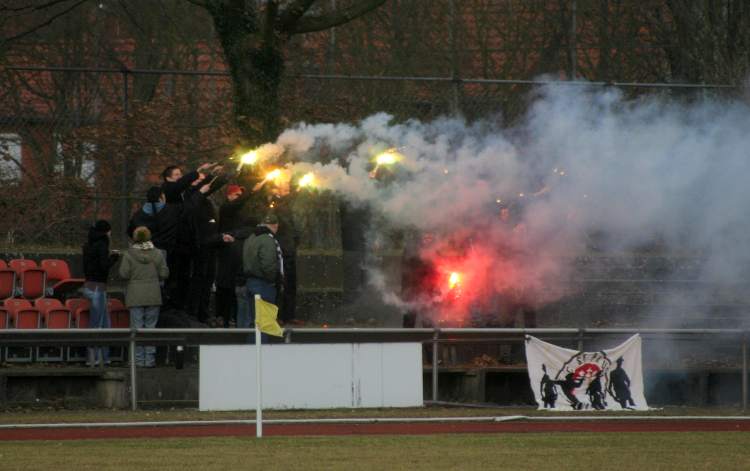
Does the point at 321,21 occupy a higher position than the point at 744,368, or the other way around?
the point at 321,21

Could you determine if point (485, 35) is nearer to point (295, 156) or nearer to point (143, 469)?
point (295, 156)

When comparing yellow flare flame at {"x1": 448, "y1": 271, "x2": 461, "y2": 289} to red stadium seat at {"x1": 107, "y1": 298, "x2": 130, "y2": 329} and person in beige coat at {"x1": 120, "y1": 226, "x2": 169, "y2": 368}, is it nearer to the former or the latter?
person in beige coat at {"x1": 120, "y1": 226, "x2": 169, "y2": 368}

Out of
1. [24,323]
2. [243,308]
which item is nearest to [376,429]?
[243,308]

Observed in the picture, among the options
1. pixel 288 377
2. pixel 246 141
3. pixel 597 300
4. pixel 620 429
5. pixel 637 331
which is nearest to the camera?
pixel 620 429

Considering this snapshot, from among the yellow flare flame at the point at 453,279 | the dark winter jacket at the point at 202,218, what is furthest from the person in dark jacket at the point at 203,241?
the yellow flare flame at the point at 453,279

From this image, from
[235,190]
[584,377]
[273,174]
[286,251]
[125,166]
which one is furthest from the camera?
[125,166]

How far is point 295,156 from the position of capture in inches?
1005

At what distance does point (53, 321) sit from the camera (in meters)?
22.7

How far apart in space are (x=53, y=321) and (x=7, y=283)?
1265 millimetres

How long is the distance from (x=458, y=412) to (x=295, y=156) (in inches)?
227

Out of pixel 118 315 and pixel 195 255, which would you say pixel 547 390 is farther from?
pixel 118 315

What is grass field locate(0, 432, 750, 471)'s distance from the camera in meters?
15.6

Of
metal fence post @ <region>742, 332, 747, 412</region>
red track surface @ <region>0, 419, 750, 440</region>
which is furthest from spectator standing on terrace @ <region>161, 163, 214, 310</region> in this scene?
metal fence post @ <region>742, 332, 747, 412</region>

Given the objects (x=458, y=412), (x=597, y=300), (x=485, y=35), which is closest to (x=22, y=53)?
(x=485, y=35)
